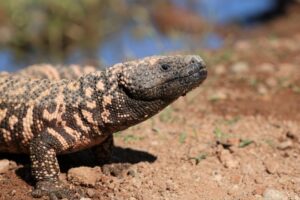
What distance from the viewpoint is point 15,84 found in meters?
3.85

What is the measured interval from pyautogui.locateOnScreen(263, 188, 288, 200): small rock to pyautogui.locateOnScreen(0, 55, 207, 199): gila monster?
78cm

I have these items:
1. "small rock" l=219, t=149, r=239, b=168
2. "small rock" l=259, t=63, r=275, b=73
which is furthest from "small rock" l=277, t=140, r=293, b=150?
"small rock" l=259, t=63, r=275, b=73

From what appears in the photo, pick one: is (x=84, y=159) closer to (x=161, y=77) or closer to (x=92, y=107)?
(x=92, y=107)

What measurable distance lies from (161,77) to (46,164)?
2.86 ft

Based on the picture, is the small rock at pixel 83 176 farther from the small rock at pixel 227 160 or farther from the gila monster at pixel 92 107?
the small rock at pixel 227 160

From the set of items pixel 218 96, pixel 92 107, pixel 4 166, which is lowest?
pixel 4 166

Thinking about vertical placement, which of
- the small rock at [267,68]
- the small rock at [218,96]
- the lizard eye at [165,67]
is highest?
the lizard eye at [165,67]

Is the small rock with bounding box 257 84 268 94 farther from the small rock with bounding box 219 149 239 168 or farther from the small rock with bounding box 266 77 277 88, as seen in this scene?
the small rock with bounding box 219 149 239 168

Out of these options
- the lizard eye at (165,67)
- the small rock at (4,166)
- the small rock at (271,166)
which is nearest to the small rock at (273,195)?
the small rock at (271,166)

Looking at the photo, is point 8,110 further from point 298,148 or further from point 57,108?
point 298,148

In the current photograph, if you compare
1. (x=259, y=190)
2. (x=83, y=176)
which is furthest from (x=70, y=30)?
(x=259, y=190)

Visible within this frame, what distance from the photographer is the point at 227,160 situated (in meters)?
3.84

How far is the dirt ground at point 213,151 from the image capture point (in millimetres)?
3502

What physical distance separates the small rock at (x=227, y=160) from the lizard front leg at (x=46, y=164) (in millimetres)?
1082
